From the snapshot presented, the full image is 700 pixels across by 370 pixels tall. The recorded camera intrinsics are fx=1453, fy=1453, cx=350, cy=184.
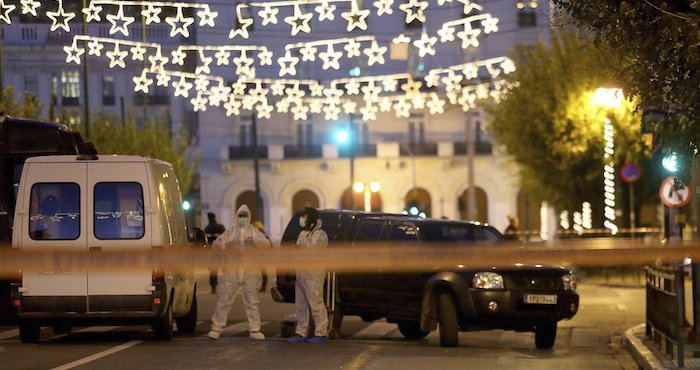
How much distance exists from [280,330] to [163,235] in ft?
12.5

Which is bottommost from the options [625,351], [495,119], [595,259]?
[625,351]

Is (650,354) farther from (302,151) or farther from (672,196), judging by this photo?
(302,151)

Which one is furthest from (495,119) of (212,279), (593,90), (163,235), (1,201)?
(163,235)

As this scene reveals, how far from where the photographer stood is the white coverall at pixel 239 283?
1895 cm

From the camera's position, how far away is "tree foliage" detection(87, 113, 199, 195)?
59.7 m

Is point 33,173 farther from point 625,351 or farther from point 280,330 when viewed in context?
point 625,351

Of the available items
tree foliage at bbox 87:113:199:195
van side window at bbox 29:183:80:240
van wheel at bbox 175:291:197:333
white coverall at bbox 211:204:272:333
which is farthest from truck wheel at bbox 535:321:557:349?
tree foliage at bbox 87:113:199:195

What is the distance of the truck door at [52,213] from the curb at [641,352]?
6.65 m

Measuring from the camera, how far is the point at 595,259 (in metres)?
9.60

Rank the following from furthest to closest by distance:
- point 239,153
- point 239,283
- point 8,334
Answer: point 239,153
point 8,334
point 239,283

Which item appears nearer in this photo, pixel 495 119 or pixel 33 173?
pixel 33 173

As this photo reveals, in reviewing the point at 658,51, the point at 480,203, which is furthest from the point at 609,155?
the point at 480,203

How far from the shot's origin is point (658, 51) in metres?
13.3

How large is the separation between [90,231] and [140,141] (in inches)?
1743
